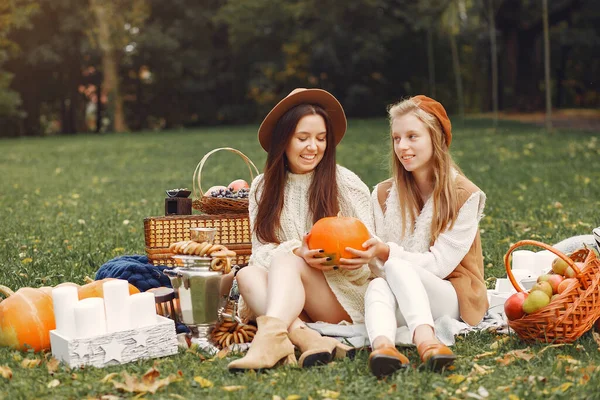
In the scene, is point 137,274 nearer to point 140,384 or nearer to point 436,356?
point 140,384

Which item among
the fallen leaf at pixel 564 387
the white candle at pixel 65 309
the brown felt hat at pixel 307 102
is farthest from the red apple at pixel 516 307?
the white candle at pixel 65 309

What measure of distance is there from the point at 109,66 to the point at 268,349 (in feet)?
102

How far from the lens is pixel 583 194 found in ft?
30.2

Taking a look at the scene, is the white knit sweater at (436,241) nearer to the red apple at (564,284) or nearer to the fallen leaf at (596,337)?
the red apple at (564,284)

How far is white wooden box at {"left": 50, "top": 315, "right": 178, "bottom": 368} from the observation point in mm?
3514

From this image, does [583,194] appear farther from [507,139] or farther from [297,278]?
[507,139]

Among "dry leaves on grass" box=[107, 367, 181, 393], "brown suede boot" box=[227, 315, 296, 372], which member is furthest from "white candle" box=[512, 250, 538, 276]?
"dry leaves on grass" box=[107, 367, 181, 393]

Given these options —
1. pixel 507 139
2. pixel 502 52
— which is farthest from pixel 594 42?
pixel 507 139

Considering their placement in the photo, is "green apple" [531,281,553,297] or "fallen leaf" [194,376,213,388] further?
"green apple" [531,281,553,297]

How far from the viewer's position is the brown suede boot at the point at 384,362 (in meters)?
3.28

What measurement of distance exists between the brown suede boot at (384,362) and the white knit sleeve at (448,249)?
694 mm

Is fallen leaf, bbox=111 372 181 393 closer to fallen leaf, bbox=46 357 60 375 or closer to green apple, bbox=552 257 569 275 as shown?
fallen leaf, bbox=46 357 60 375

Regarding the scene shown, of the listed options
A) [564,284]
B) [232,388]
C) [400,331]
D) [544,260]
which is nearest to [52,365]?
[232,388]

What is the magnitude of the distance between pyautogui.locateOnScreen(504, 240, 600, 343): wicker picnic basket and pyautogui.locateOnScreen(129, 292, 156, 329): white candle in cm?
177
